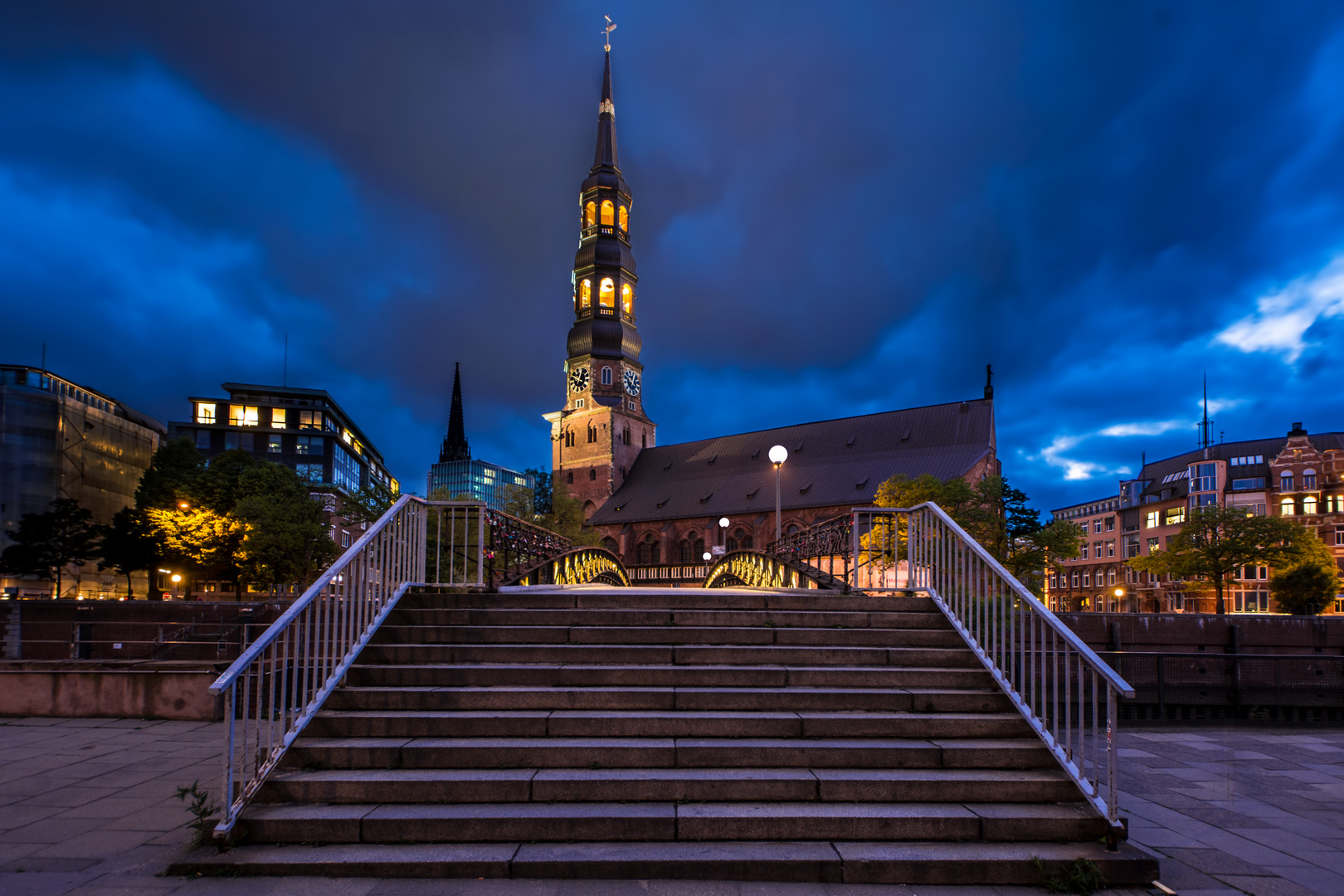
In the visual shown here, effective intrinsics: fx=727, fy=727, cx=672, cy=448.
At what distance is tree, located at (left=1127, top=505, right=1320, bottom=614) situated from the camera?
39781 millimetres

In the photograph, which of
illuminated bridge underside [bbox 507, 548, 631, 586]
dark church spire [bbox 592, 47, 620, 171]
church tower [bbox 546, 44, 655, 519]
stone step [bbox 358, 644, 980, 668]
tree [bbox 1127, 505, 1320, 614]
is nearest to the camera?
stone step [bbox 358, 644, 980, 668]

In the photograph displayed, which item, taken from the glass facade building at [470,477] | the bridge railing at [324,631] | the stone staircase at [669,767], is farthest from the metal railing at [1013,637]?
the glass facade building at [470,477]

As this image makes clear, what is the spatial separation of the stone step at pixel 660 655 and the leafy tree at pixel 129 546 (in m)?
47.3

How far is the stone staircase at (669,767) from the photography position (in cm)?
446

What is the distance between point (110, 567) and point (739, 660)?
58302 millimetres

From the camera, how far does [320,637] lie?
6.26 metres

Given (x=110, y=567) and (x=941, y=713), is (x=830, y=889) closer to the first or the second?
(x=941, y=713)

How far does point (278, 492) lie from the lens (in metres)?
39.9

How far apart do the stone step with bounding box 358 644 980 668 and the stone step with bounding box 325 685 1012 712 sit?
1.74 ft

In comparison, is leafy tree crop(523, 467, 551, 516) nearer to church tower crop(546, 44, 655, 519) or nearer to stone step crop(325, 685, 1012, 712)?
church tower crop(546, 44, 655, 519)

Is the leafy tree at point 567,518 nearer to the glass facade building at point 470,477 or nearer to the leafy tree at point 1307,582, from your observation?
the leafy tree at point 1307,582

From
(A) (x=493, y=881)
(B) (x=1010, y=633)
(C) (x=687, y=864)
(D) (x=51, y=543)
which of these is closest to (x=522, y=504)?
(D) (x=51, y=543)

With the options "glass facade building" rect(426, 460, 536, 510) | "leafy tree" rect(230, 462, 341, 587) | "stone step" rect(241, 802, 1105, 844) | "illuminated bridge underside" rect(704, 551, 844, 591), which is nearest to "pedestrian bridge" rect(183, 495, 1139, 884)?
"stone step" rect(241, 802, 1105, 844)

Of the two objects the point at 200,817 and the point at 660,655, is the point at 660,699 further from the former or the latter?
the point at 200,817
